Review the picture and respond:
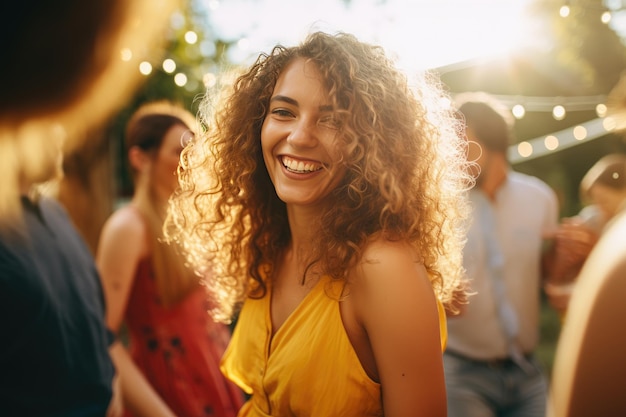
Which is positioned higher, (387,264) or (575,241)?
(387,264)

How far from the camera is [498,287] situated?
2.67 metres

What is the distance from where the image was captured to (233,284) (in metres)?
1.89

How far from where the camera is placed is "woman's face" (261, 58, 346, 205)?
149cm

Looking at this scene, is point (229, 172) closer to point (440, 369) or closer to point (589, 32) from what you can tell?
point (440, 369)

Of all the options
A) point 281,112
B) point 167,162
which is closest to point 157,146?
point 167,162

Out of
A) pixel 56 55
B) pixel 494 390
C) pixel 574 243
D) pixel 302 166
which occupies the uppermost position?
pixel 56 55

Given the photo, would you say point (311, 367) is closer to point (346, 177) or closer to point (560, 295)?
point (346, 177)

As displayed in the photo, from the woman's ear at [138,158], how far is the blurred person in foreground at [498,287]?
1651mm

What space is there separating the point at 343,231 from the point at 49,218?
1.23 m

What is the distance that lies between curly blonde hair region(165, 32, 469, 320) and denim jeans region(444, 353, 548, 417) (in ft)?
2.99

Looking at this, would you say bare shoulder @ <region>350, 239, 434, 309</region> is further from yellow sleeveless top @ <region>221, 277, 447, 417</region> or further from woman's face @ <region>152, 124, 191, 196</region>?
woman's face @ <region>152, 124, 191, 196</region>

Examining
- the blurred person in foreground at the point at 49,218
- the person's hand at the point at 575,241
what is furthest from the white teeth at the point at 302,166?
the person's hand at the point at 575,241

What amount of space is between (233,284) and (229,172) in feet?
A: 1.29

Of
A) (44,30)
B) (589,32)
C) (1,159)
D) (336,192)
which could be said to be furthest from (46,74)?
(589,32)
